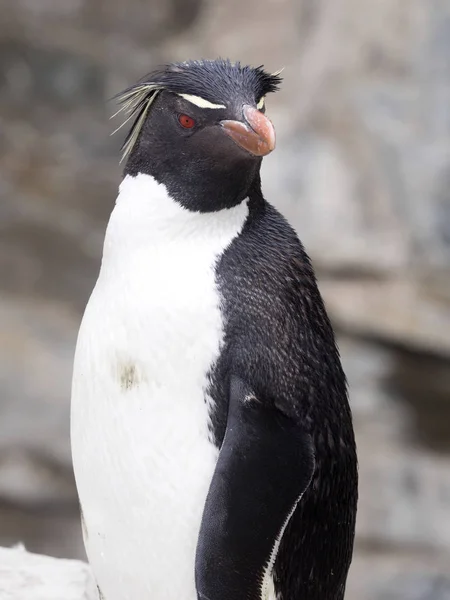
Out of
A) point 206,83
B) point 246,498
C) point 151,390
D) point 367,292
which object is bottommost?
point 246,498

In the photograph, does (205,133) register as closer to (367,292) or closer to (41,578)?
(41,578)

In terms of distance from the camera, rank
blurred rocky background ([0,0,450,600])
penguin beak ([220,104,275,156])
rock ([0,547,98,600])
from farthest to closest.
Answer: blurred rocky background ([0,0,450,600])
rock ([0,547,98,600])
penguin beak ([220,104,275,156])

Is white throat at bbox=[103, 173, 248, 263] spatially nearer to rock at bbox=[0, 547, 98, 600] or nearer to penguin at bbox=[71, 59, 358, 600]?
penguin at bbox=[71, 59, 358, 600]

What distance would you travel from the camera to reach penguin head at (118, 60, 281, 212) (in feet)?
4.03

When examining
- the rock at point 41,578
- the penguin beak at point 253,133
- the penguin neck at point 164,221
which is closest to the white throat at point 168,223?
the penguin neck at point 164,221

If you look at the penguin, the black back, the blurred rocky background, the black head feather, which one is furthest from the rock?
the blurred rocky background

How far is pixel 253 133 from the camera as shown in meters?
1.21

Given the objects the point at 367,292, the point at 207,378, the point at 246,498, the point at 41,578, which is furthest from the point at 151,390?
the point at 367,292

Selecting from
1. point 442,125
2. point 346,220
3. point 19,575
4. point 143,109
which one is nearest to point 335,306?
point 346,220

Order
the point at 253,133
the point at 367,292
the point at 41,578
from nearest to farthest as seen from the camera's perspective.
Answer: the point at 253,133 → the point at 41,578 → the point at 367,292

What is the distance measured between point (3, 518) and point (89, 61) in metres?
2.71

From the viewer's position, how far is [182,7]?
5465 mm

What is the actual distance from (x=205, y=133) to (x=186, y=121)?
0.04 m

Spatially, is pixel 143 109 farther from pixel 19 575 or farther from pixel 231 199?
pixel 19 575
